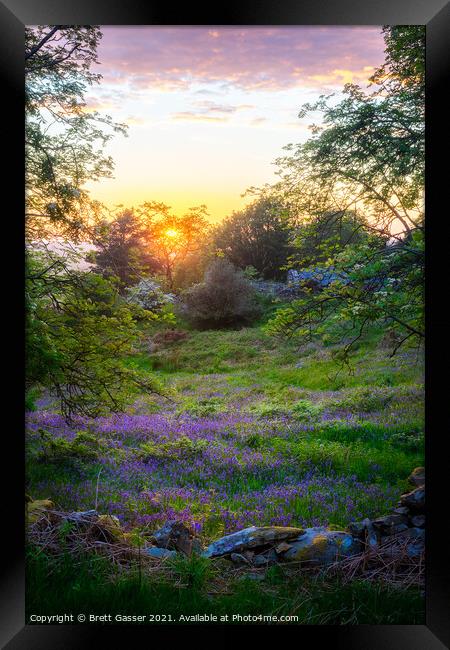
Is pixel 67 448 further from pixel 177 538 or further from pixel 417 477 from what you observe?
pixel 417 477

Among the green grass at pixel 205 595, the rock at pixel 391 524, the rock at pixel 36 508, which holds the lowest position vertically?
the green grass at pixel 205 595

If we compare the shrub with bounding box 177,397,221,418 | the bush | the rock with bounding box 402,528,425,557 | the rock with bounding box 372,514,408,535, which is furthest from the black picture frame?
the bush

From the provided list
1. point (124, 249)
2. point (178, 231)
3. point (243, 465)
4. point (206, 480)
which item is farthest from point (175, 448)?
point (178, 231)

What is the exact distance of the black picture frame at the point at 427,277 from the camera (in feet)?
10.9

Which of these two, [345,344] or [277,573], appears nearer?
[277,573]

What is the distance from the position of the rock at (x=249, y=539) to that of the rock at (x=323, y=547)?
9 centimetres

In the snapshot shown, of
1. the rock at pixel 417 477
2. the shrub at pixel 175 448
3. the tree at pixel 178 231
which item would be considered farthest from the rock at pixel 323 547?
the tree at pixel 178 231

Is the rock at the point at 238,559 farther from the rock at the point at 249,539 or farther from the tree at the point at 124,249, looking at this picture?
the tree at the point at 124,249

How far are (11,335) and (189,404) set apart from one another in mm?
1747

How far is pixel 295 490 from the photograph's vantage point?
3957 mm

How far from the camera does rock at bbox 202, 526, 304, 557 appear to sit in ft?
11.5
